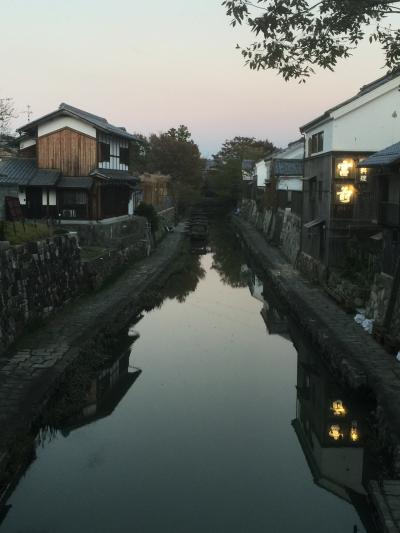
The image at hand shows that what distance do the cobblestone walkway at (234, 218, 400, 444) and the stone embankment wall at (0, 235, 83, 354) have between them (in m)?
9.29

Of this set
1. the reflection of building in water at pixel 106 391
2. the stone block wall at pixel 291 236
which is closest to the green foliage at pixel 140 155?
the stone block wall at pixel 291 236

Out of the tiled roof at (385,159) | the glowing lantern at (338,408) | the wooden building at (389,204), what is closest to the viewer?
the glowing lantern at (338,408)

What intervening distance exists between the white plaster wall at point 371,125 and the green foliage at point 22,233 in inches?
517

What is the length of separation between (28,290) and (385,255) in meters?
11.9

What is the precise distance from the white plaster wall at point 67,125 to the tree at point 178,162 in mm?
43137

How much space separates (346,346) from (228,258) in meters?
28.9

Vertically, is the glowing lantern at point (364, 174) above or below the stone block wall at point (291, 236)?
above

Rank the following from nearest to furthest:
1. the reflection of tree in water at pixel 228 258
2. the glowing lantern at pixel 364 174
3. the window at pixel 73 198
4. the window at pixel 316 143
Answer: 1. the glowing lantern at pixel 364 174
2. the window at pixel 316 143
3. the window at pixel 73 198
4. the reflection of tree in water at pixel 228 258

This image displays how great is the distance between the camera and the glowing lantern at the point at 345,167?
24203 mm

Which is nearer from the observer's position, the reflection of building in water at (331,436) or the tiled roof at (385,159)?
the reflection of building in water at (331,436)

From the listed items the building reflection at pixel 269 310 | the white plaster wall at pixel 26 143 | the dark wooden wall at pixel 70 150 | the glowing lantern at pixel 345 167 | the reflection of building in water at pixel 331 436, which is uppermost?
the white plaster wall at pixel 26 143

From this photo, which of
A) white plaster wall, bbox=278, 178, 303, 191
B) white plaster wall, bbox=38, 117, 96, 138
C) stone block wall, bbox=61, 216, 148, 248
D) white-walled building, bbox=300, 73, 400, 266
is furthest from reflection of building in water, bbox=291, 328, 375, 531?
white plaster wall, bbox=278, 178, 303, 191

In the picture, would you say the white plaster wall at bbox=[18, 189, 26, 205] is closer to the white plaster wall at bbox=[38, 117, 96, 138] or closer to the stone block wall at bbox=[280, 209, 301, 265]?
the white plaster wall at bbox=[38, 117, 96, 138]

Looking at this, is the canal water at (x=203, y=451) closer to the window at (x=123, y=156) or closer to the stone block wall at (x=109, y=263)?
the stone block wall at (x=109, y=263)
